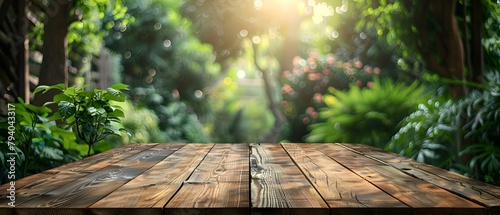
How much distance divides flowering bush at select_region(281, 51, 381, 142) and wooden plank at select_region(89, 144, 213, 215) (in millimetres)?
6304

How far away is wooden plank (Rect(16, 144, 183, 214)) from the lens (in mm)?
1258

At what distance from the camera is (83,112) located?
2.94m

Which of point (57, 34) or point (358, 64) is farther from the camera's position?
point (358, 64)

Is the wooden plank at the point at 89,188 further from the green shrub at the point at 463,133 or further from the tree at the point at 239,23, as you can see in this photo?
the tree at the point at 239,23

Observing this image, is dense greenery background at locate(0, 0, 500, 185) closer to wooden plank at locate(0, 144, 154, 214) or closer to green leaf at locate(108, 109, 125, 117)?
green leaf at locate(108, 109, 125, 117)

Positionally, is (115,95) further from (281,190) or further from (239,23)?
(239,23)

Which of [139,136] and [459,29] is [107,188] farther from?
[139,136]

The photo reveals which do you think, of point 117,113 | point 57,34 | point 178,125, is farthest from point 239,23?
point 117,113

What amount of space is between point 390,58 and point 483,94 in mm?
4723

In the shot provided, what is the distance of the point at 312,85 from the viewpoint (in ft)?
28.7

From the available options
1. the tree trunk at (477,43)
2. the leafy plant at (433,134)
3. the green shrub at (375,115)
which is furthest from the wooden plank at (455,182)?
the green shrub at (375,115)

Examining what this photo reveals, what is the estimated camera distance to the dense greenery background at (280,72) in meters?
3.70

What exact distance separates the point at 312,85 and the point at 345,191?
24.2 feet

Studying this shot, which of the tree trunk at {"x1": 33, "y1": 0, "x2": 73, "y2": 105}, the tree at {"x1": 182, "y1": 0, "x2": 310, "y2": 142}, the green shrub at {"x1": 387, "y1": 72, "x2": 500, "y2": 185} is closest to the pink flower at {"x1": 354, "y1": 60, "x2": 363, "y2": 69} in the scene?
the tree at {"x1": 182, "y1": 0, "x2": 310, "y2": 142}
